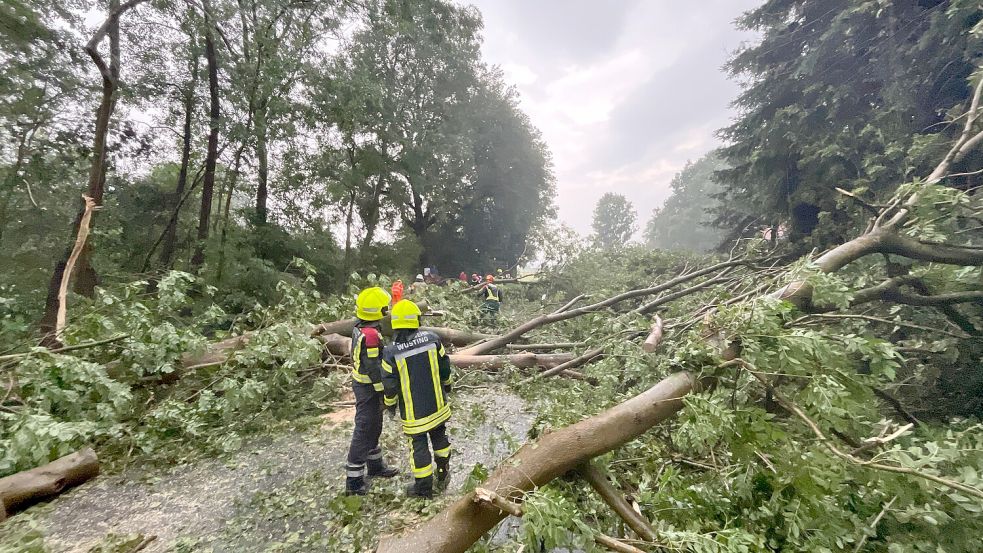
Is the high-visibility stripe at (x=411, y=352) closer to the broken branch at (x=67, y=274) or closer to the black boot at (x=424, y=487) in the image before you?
the black boot at (x=424, y=487)

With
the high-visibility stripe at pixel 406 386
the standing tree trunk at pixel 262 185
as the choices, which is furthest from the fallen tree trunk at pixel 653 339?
the standing tree trunk at pixel 262 185

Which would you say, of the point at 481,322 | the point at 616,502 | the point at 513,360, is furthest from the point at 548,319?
the point at 616,502

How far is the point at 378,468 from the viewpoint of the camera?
2863mm

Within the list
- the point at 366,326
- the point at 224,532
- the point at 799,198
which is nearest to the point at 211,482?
the point at 224,532

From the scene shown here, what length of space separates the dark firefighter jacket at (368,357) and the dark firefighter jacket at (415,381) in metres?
0.09

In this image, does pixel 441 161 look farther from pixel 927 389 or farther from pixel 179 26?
pixel 927 389

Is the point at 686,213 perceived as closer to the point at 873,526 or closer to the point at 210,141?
the point at 210,141

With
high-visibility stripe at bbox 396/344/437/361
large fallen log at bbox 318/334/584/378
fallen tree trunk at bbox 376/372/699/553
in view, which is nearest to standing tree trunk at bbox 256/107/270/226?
large fallen log at bbox 318/334/584/378

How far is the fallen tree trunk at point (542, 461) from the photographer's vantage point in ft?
5.26

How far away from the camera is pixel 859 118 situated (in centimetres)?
655

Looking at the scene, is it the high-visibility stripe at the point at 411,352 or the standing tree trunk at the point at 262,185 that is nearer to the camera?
the high-visibility stripe at the point at 411,352

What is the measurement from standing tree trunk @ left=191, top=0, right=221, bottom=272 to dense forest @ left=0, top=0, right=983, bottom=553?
81mm

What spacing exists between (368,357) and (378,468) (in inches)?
34.2

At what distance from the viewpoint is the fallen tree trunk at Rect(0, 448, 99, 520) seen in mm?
2365
